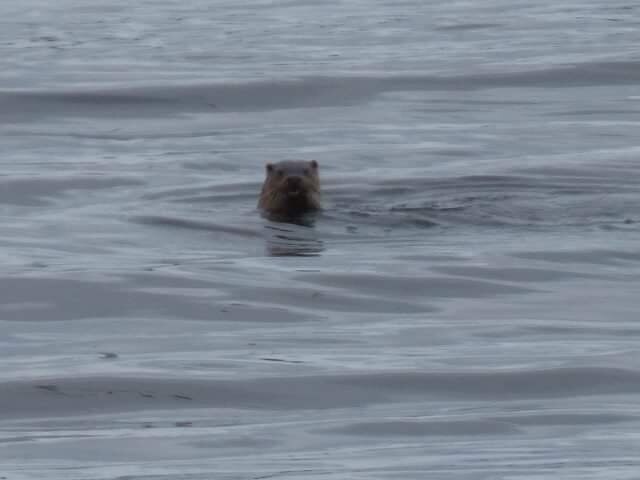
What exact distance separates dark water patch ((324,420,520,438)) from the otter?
6.58 meters

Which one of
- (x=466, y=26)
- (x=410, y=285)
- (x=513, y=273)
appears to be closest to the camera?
(x=410, y=285)

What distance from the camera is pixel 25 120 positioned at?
21.2 meters

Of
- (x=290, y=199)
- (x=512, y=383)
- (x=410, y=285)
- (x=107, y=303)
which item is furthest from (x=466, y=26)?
(x=512, y=383)

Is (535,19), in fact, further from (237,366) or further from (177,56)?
(237,366)

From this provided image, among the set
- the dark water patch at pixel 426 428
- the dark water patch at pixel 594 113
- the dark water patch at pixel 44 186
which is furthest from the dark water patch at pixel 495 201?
the dark water patch at pixel 426 428

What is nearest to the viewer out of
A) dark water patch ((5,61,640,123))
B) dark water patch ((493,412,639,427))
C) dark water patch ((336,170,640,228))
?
dark water patch ((493,412,639,427))

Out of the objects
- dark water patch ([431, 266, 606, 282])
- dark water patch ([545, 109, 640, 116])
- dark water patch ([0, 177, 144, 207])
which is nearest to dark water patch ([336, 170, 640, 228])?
dark water patch ([0, 177, 144, 207])

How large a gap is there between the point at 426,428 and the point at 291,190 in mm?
6719

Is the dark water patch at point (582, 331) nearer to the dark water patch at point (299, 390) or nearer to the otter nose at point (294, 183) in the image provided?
the dark water patch at point (299, 390)

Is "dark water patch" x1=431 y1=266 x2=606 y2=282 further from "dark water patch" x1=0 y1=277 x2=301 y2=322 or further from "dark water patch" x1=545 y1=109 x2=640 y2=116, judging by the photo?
"dark water patch" x1=545 y1=109 x2=640 y2=116

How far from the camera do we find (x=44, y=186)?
1605 centimetres

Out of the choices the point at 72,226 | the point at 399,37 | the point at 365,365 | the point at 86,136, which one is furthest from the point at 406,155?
the point at 399,37

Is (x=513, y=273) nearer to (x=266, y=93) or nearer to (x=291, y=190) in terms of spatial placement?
(x=291, y=190)

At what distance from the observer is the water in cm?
747
